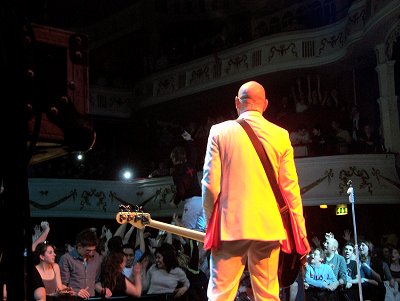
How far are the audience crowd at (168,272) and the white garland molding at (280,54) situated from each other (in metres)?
6.24

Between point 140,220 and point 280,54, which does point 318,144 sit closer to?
point 280,54

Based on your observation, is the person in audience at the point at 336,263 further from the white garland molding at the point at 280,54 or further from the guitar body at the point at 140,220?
the white garland molding at the point at 280,54

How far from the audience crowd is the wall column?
190 inches

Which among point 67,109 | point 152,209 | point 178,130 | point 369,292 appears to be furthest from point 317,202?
point 67,109

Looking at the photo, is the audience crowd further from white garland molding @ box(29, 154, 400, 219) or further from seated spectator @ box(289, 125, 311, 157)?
seated spectator @ box(289, 125, 311, 157)

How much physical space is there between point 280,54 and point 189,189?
36.1ft

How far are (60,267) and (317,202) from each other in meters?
9.58

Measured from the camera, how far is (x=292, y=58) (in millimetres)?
17078

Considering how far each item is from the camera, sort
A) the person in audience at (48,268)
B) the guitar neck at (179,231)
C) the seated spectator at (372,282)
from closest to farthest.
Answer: the guitar neck at (179,231) < the person in audience at (48,268) < the seated spectator at (372,282)

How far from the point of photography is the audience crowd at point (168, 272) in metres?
5.59

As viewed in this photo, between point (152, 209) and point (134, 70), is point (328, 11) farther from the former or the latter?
point (134, 70)

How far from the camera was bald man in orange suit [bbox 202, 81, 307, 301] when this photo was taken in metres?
3.24

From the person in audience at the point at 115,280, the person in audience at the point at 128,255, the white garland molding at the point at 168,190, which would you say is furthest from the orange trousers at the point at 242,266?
the white garland molding at the point at 168,190

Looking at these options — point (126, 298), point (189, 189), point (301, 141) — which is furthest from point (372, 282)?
point (301, 141)
